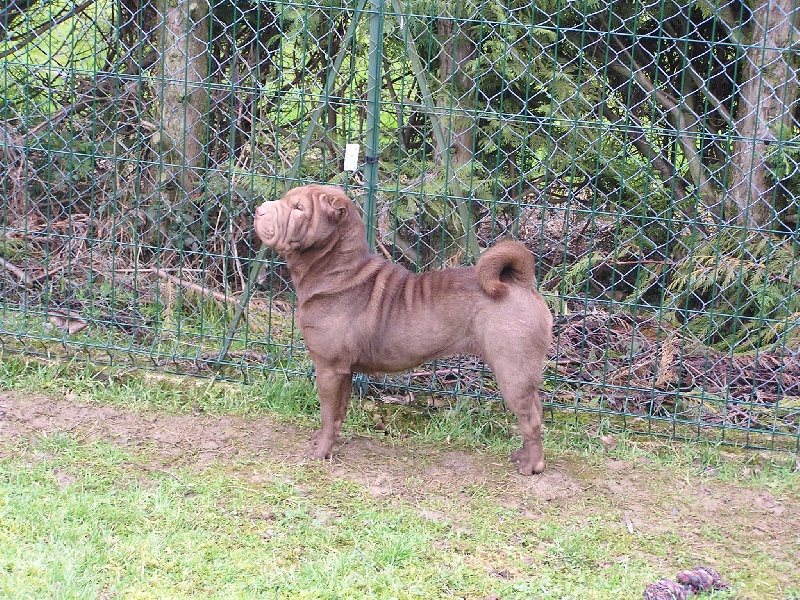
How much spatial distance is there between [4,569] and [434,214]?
11.1 ft

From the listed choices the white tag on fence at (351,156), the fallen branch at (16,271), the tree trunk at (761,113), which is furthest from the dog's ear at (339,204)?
the fallen branch at (16,271)

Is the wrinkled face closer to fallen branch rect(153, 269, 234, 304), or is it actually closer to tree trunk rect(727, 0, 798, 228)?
fallen branch rect(153, 269, 234, 304)


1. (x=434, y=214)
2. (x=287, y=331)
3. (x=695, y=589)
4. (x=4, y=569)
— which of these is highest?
(x=434, y=214)

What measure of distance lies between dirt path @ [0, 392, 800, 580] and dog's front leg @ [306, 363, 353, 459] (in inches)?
3.6

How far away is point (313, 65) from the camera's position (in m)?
6.12

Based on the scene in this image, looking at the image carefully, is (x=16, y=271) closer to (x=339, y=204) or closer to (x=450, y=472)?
(x=339, y=204)

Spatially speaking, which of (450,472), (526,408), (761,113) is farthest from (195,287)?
(761,113)

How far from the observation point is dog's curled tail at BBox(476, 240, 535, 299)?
4.52 meters

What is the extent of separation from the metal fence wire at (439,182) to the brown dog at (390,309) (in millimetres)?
551

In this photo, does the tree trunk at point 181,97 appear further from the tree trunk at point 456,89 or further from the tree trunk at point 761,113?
the tree trunk at point 761,113

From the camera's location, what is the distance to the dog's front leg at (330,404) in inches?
188

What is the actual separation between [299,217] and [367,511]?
4.76ft

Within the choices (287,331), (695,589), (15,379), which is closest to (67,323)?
(15,379)

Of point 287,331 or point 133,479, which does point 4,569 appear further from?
point 287,331
